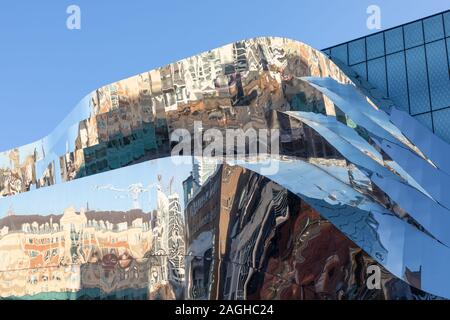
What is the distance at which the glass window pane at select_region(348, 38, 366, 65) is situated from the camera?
34.4 meters

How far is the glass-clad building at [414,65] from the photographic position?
1236 inches

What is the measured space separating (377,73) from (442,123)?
4.22 meters

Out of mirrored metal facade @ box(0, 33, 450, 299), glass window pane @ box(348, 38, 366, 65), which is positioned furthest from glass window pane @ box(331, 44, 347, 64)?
mirrored metal facade @ box(0, 33, 450, 299)

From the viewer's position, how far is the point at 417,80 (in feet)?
106

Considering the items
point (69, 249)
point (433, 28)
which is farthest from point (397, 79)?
point (69, 249)

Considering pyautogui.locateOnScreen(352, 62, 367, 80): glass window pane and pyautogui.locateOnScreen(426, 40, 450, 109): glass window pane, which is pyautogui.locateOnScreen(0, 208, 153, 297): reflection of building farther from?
pyautogui.locateOnScreen(352, 62, 367, 80): glass window pane

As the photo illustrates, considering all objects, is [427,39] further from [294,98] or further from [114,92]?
[114,92]

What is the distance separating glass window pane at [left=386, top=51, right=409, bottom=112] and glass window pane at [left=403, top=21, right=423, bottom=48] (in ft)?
2.07

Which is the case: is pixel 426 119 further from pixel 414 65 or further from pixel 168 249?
pixel 168 249

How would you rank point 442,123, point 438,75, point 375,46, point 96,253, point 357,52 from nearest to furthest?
1. point 96,253
2. point 442,123
3. point 438,75
4. point 375,46
5. point 357,52

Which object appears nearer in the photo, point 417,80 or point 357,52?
point 417,80

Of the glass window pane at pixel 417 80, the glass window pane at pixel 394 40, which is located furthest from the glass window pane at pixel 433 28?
the glass window pane at pixel 394 40
